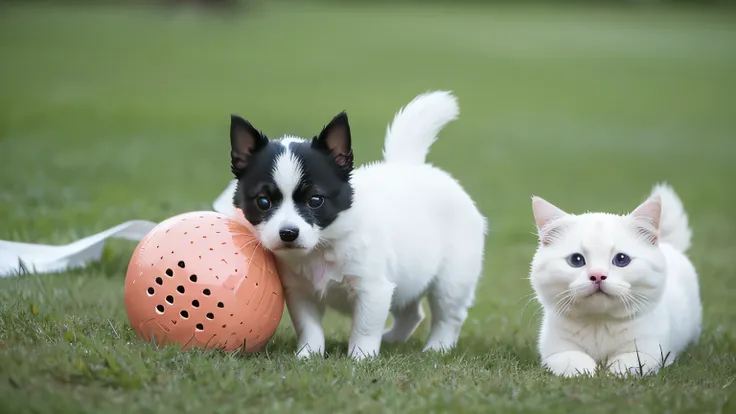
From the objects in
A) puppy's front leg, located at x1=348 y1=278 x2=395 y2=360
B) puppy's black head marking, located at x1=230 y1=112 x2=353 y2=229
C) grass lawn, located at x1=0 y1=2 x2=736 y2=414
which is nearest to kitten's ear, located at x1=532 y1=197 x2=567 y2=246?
grass lawn, located at x1=0 y1=2 x2=736 y2=414

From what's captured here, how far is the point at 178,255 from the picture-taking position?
4.75m

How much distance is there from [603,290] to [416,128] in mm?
1784

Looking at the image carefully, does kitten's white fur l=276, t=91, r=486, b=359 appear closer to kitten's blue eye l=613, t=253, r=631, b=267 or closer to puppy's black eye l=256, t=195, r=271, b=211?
puppy's black eye l=256, t=195, r=271, b=211

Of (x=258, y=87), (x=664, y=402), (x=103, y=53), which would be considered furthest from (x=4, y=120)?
(x=664, y=402)

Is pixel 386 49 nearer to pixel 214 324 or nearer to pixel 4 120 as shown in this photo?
pixel 4 120

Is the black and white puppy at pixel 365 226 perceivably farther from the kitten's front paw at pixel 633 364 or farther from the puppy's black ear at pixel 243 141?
the kitten's front paw at pixel 633 364

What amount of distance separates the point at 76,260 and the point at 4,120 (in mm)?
12045

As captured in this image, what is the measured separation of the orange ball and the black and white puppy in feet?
0.61

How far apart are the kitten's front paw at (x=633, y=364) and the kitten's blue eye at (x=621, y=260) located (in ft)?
1.56

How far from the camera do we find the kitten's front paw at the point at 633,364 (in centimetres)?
481

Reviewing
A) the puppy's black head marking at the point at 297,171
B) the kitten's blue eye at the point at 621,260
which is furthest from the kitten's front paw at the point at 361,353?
the kitten's blue eye at the point at 621,260

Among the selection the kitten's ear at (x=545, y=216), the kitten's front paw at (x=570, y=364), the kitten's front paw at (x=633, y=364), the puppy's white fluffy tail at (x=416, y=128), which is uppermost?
the puppy's white fluffy tail at (x=416, y=128)

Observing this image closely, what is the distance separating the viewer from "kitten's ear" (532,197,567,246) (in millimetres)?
5051

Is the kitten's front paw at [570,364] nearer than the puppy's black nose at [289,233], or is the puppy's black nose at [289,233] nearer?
the puppy's black nose at [289,233]
